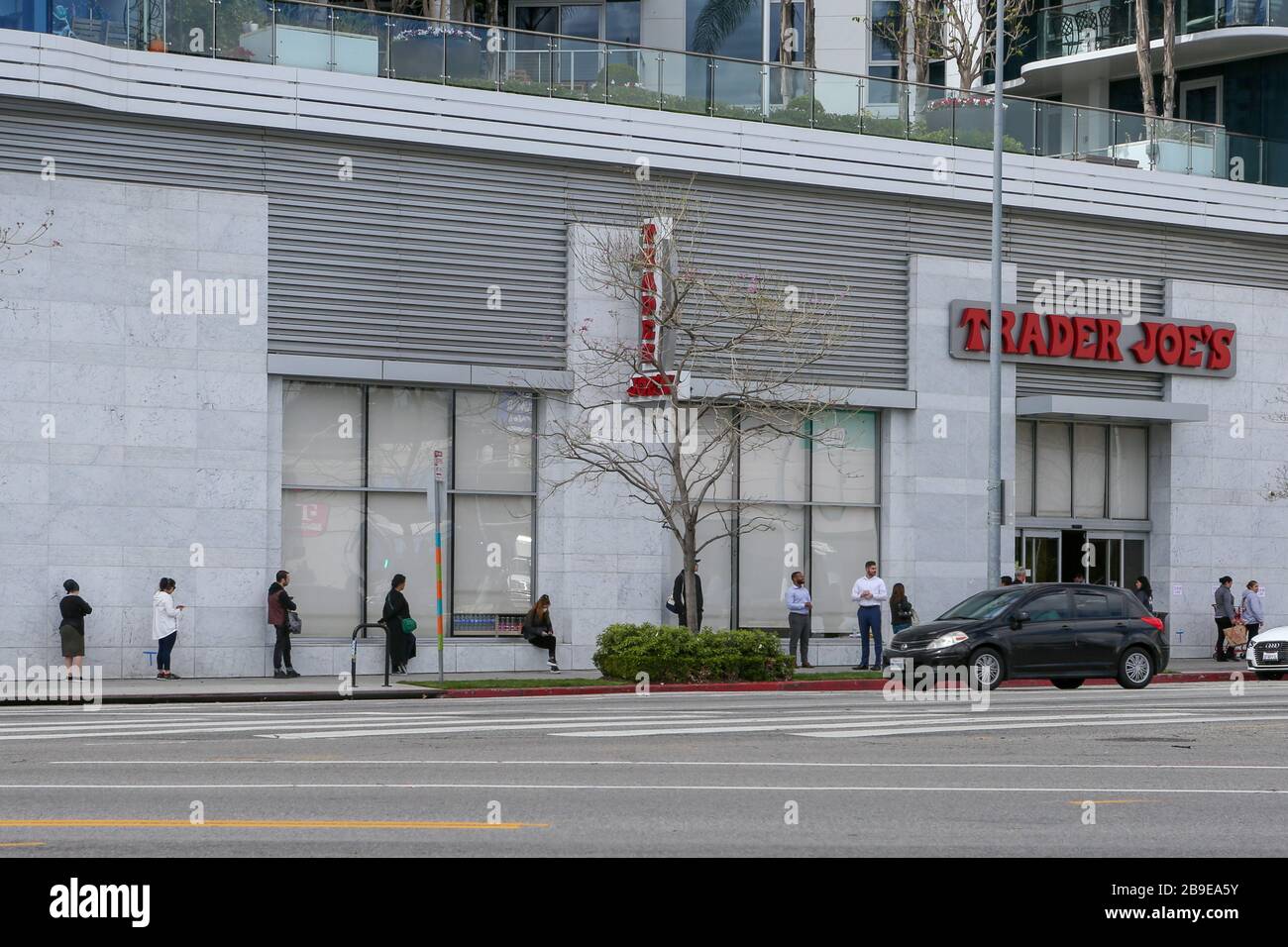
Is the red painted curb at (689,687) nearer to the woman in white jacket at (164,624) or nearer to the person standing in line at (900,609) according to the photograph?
the person standing in line at (900,609)

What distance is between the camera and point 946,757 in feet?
48.3

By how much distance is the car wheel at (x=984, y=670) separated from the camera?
81.4ft

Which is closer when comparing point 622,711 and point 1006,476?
point 622,711

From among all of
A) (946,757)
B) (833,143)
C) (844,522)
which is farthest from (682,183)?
(946,757)

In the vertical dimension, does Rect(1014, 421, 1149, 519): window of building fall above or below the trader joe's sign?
below

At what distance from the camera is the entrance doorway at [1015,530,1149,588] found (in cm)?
3541

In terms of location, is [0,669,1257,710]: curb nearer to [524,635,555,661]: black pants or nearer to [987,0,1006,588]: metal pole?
[524,635,555,661]: black pants

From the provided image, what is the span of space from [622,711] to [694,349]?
11072mm

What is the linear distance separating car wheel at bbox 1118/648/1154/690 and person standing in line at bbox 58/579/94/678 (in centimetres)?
1475

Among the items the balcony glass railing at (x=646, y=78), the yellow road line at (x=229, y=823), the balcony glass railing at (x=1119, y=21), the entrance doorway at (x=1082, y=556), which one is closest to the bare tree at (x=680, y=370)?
the balcony glass railing at (x=646, y=78)

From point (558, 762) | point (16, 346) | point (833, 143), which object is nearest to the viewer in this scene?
point (558, 762)

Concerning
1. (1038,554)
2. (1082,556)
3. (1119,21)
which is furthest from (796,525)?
(1119,21)

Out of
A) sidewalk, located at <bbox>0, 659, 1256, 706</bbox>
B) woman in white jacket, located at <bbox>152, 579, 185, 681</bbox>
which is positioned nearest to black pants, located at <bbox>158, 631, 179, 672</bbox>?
woman in white jacket, located at <bbox>152, 579, 185, 681</bbox>
